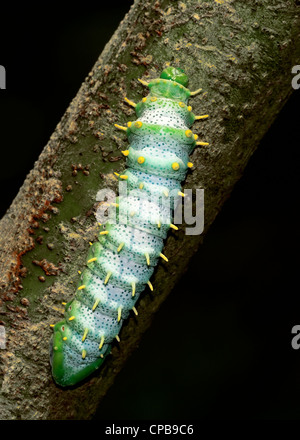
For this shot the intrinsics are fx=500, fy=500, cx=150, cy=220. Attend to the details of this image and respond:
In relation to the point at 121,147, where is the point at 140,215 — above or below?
below

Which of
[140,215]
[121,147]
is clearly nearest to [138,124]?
[121,147]

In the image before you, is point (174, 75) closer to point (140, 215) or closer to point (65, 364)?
point (140, 215)

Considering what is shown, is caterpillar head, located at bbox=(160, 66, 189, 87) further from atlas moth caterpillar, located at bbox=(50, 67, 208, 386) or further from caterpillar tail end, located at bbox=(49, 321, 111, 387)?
caterpillar tail end, located at bbox=(49, 321, 111, 387)

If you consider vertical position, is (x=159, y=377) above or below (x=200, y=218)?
below
